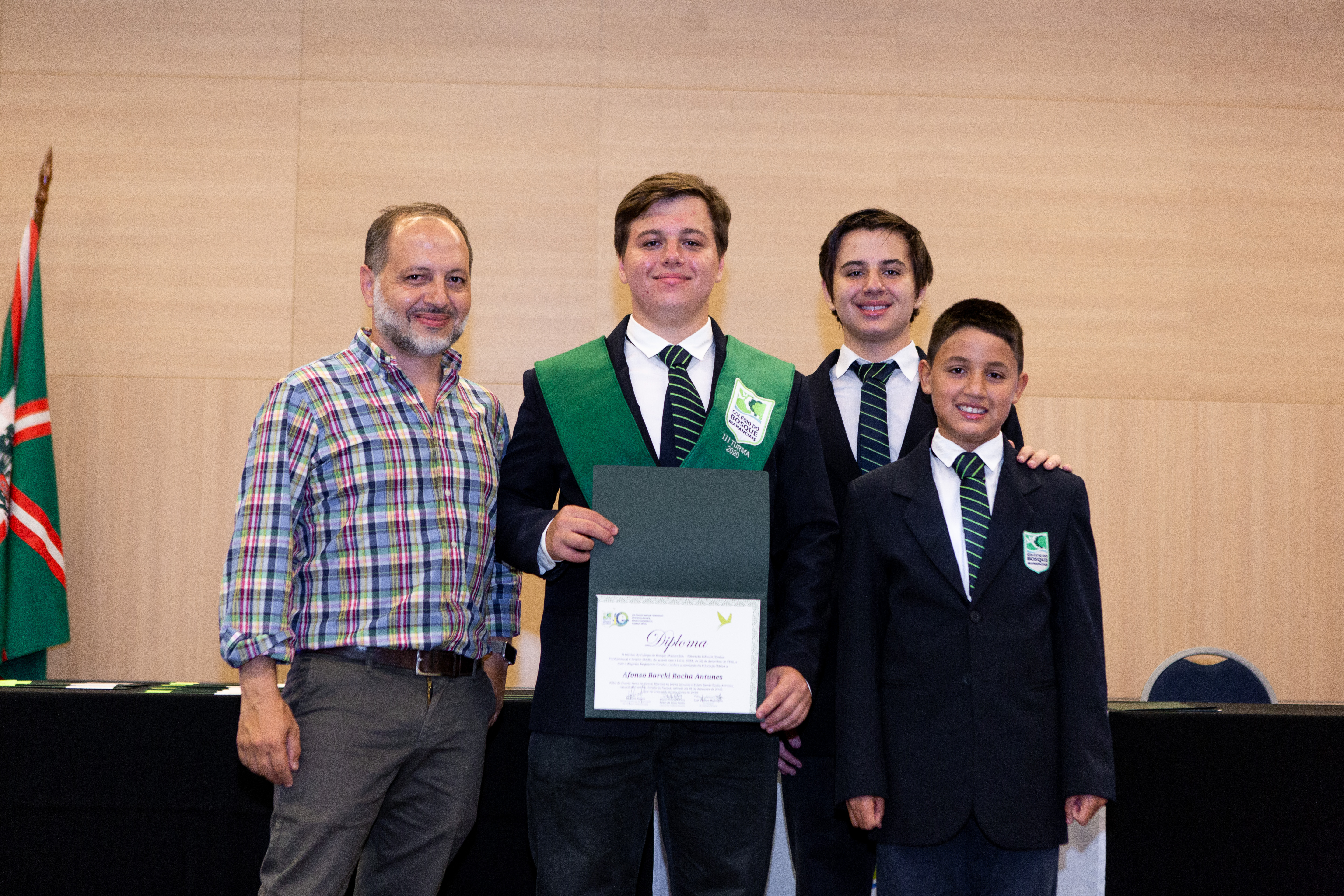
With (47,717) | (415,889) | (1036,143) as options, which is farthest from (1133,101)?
(47,717)

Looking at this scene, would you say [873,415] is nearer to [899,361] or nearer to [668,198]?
[899,361]

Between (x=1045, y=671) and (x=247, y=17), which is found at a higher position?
(x=247, y=17)

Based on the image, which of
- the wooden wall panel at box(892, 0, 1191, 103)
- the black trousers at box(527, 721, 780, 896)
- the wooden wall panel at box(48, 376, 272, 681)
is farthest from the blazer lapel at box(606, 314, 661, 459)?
the wooden wall panel at box(892, 0, 1191, 103)

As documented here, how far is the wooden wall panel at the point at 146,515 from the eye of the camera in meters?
3.92

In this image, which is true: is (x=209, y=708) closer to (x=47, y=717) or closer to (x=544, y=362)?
(x=47, y=717)

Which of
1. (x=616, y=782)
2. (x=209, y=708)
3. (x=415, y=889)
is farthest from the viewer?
(x=209, y=708)

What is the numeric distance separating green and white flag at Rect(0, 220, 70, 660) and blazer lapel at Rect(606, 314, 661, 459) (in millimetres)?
2655

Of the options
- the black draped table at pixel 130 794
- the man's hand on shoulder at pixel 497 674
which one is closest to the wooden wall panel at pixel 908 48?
the man's hand on shoulder at pixel 497 674

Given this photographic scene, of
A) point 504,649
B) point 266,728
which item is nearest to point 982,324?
point 504,649

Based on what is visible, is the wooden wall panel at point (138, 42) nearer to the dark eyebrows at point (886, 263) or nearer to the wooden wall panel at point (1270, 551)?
the dark eyebrows at point (886, 263)

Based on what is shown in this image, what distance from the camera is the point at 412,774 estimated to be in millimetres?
1944

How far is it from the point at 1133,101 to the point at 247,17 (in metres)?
3.61

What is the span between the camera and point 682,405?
191 cm
